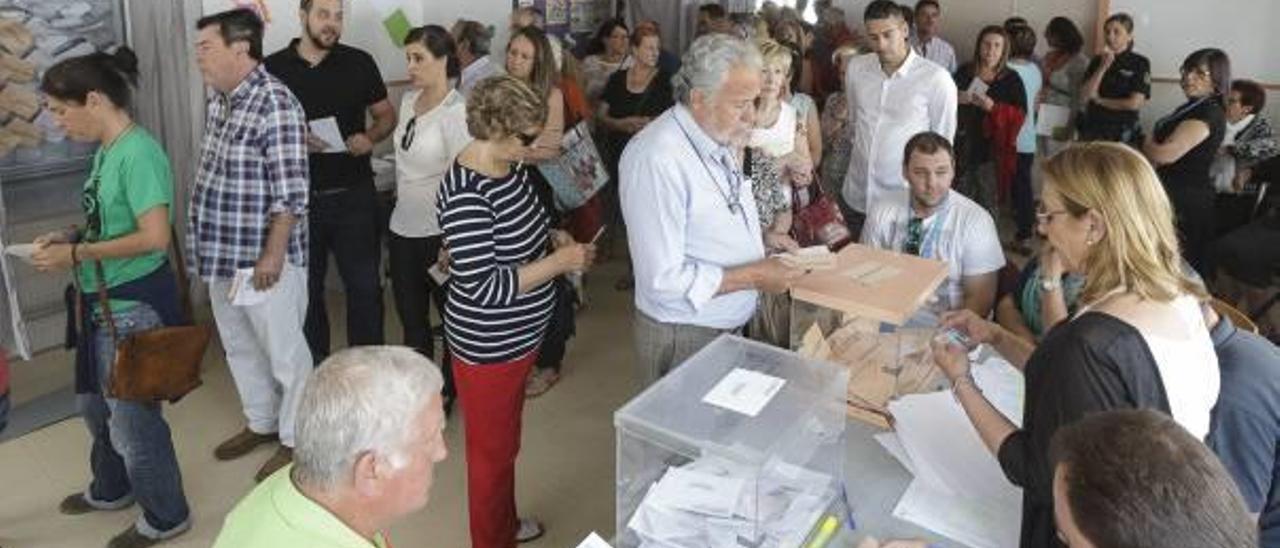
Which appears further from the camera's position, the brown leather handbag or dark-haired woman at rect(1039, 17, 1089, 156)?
dark-haired woman at rect(1039, 17, 1089, 156)

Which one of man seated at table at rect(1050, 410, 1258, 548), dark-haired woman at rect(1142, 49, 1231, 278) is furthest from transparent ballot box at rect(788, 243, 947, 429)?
dark-haired woman at rect(1142, 49, 1231, 278)

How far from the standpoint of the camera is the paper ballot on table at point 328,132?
11.7ft

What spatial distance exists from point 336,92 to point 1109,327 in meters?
2.98

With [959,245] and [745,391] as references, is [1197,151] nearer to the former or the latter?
[959,245]

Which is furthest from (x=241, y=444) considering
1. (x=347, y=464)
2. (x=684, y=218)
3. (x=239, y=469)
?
(x=347, y=464)

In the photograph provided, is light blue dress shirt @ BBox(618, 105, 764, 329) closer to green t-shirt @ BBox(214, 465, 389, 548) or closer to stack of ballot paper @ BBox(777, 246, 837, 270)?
stack of ballot paper @ BBox(777, 246, 837, 270)

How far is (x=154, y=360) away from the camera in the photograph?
264 cm

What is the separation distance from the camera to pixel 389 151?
5141mm

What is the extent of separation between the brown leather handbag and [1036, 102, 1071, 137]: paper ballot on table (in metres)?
5.74

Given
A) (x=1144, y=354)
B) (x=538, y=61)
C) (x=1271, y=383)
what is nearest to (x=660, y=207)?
(x=1144, y=354)

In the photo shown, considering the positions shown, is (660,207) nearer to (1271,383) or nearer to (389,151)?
(1271,383)

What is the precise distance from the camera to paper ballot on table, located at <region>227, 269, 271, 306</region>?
3012 millimetres

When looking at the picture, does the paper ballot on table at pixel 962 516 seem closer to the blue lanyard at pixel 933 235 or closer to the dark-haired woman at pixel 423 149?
the blue lanyard at pixel 933 235

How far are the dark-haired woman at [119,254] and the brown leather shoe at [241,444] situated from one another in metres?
0.55
